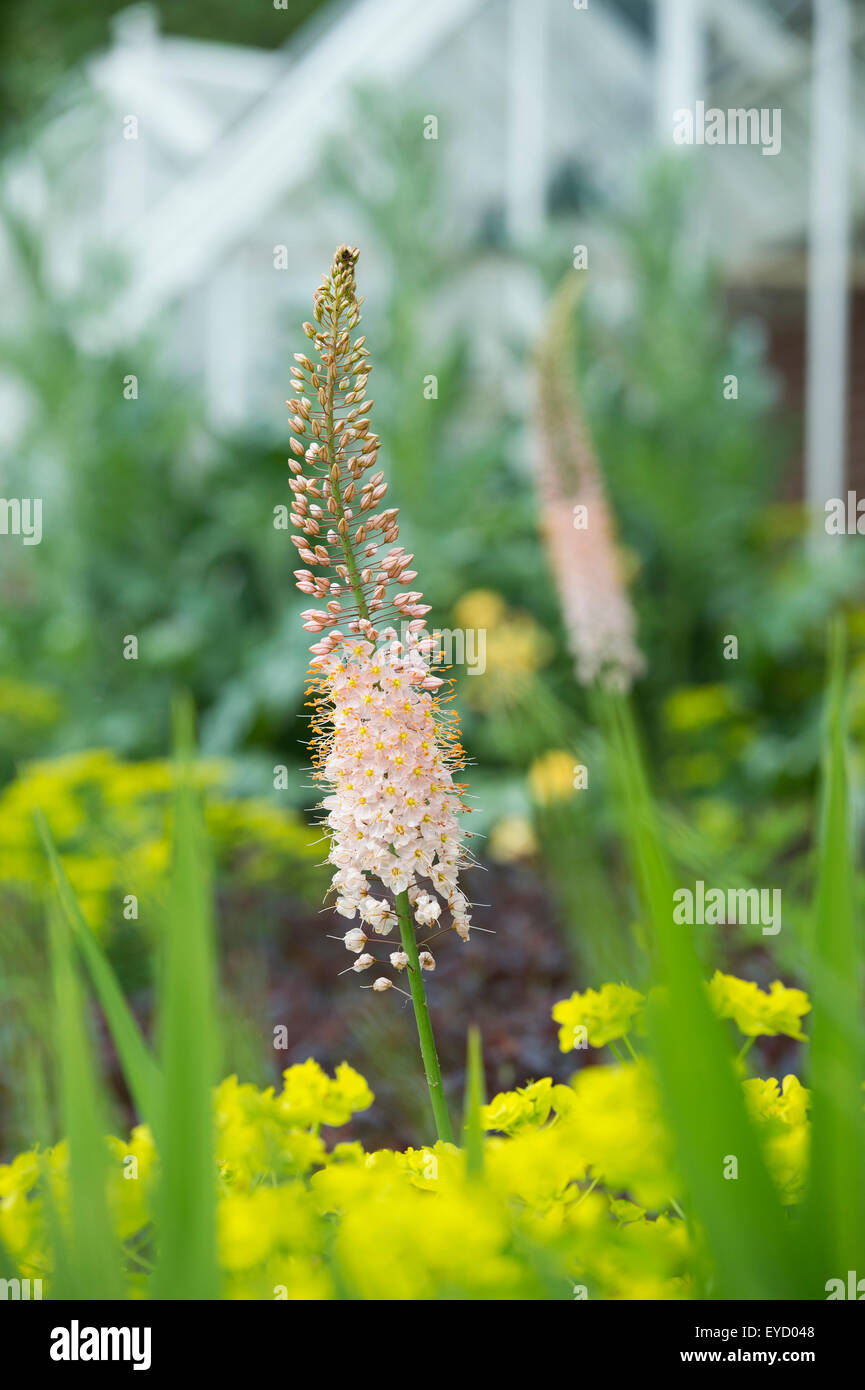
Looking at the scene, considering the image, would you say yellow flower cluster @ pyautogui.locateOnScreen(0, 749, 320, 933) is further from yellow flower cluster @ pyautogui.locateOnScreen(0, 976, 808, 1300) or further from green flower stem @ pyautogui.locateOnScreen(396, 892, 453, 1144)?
green flower stem @ pyautogui.locateOnScreen(396, 892, 453, 1144)

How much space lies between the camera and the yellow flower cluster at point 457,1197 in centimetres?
72

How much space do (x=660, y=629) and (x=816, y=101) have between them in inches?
135

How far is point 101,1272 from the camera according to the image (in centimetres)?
74

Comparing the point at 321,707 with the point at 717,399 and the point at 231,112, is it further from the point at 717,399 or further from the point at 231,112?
the point at 231,112

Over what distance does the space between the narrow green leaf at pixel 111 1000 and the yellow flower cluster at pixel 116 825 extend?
219cm

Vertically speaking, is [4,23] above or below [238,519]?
above

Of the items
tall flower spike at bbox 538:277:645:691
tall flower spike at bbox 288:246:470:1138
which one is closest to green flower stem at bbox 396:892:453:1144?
tall flower spike at bbox 288:246:470:1138

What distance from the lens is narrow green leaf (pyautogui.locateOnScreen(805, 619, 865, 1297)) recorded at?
0.74m

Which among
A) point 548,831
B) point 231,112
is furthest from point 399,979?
point 231,112

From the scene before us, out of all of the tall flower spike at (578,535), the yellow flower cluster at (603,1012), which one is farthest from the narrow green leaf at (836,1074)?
the tall flower spike at (578,535)

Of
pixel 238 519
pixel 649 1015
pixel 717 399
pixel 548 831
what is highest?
pixel 717 399

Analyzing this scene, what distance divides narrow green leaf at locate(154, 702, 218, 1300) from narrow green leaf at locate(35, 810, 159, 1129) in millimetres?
105

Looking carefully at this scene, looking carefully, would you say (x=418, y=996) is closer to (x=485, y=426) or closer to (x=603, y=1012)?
(x=603, y=1012)

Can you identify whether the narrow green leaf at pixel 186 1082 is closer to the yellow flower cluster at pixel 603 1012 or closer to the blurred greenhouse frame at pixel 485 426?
the yellow flower cluster at pixel 603 1012
